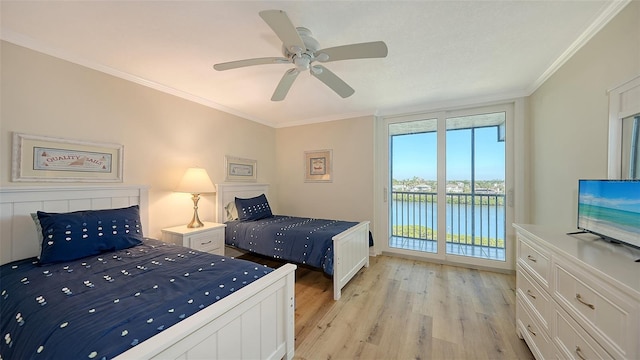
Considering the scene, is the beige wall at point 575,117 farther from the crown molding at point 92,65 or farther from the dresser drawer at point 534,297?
the crown molding at point 92,65

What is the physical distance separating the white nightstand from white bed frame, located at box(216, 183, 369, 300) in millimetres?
577

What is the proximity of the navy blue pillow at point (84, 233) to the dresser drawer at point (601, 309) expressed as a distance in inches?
117

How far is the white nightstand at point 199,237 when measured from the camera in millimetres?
2492

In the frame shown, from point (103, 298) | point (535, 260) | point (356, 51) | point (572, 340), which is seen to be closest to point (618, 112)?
point (535, 260)

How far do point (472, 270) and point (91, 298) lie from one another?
3.88m

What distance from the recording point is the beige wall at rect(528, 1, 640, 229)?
1.47 m

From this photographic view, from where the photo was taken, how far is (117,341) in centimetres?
84

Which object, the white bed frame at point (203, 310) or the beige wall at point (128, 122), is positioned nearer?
the white bed frame at point (203, 310)

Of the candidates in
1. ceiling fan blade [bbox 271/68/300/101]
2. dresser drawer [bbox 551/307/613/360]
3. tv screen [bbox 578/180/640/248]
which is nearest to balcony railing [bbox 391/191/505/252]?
tv screen [bbox 578/180/640/248]

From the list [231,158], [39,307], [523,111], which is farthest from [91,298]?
[523,111]

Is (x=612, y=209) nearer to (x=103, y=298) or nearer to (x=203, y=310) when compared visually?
(x=203, y=310)

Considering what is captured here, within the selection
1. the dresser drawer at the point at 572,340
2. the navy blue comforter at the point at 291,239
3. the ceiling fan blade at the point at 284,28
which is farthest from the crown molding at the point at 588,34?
the navy blue comforter at the point at 291,239

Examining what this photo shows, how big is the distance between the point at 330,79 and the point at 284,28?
68 cm

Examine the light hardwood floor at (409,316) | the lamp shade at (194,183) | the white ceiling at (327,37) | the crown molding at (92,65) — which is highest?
the white ceiling at (327,37)
